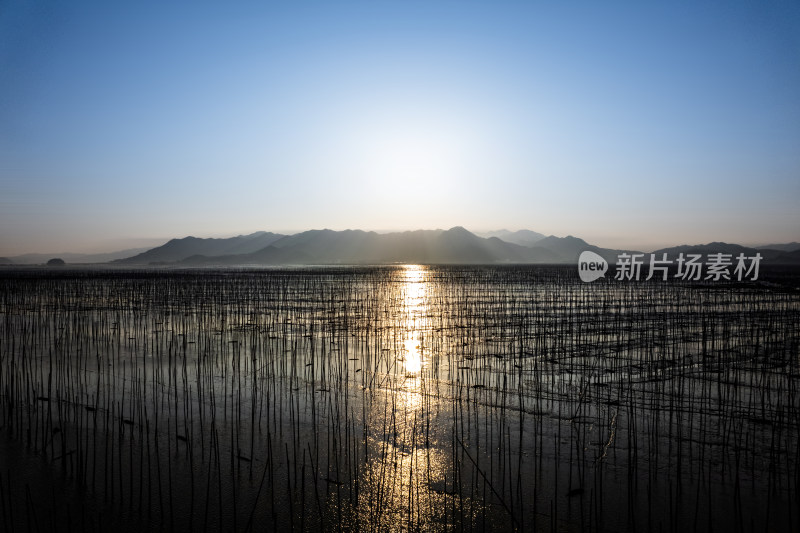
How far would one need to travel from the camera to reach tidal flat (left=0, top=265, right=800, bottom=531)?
4773mm

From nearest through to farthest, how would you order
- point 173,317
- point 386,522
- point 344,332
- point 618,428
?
point 386,522, point 618,428, point 344,332, point 173,317

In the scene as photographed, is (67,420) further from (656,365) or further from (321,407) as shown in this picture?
(656,365)

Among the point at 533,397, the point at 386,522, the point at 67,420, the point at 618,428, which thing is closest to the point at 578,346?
the point at 533,397

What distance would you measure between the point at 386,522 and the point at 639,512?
2488mm

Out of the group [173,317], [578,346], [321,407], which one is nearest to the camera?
[321,407]

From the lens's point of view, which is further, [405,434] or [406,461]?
[405,434]

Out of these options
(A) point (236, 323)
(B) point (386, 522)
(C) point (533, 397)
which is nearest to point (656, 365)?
(C) point (533, 397)

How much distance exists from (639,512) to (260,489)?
3.85 meters

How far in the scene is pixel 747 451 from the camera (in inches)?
236

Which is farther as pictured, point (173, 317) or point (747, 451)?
point (173, 317)

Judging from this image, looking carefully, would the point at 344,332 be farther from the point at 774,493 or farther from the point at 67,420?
the point at 774,493

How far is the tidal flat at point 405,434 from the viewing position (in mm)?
4773

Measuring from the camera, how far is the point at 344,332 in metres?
14.7

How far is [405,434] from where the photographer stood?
658 centimetres
